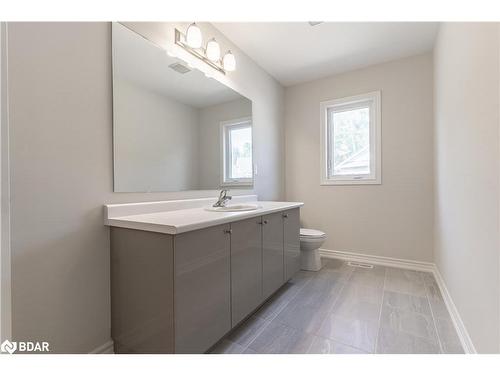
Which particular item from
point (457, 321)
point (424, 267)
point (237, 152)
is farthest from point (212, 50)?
point (424, 267)

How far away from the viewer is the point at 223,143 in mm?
2121

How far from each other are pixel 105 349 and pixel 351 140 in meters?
3.05

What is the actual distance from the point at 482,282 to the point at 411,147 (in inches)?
70.5

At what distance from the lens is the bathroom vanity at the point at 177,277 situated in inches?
39.7

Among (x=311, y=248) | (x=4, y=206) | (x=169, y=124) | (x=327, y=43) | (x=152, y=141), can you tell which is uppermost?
(x=327, y=43)

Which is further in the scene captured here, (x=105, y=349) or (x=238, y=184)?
(x=238, y=184)

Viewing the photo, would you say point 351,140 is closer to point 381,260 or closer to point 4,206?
point 381,260

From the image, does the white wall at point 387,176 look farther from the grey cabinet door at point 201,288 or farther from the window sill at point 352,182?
the grey cabinet door at point 201,288

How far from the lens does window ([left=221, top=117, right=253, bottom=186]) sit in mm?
2133

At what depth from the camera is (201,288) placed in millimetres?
1109

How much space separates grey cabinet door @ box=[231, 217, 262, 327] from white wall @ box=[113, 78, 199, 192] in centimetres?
63

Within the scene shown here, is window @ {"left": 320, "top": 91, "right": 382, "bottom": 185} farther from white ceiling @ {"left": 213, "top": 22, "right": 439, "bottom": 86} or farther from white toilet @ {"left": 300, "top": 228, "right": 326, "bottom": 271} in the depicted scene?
white toilet @ {"left": 300, "top": 228, "right": 326, "bottom": 271}

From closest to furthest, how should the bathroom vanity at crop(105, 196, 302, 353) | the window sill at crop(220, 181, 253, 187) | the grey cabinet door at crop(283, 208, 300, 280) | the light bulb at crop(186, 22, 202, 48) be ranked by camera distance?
1. the bathroom vanity at crop(105, 196, 302, 353)
2. the light bulb at crop(186, 22, 202, 48)
3. the grey cabinet door at crop(283, 208, 300, 280)
4. the window sill at crop(220, 181, 253, 187)

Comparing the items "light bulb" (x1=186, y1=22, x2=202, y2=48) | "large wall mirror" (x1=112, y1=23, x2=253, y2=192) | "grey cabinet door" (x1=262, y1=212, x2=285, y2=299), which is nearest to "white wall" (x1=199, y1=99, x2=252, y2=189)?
"large wall mirror" (x1=112, y1=23, x2=253, y2=192)
